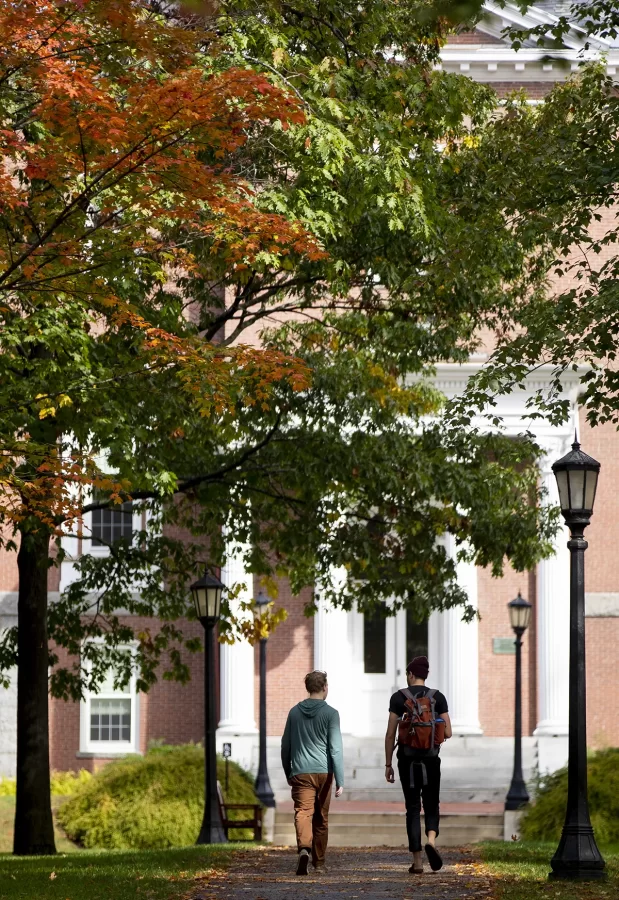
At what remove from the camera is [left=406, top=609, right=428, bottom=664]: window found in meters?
29.8

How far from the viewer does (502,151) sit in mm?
14445

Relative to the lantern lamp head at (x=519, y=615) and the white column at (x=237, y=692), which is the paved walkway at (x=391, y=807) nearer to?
the lantern lamp head at (x=519, y=615)

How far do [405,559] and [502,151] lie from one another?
17.8ft

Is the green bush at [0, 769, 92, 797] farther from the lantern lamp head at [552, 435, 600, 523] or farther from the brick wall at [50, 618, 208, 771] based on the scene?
the lantern lamp head at [552, 435, 600, 523]

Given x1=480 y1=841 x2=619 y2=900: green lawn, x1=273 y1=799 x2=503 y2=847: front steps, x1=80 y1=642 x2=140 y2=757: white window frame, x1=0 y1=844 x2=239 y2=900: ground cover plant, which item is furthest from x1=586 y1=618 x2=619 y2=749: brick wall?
A: x1=0 y1=844 x2=239 y2=900: ground cover plant

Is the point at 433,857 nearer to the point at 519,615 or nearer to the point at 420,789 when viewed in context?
the point at 420,789

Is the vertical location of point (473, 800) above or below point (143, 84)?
below

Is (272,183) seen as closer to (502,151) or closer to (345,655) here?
(502,151)

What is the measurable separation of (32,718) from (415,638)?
580 inches

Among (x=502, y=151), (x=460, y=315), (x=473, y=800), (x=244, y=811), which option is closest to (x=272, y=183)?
(x=502, y=151)

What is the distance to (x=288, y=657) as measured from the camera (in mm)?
29203

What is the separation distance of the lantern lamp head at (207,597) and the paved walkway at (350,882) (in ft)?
12.4

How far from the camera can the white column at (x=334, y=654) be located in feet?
94.1

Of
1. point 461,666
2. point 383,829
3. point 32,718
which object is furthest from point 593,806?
point 461,666
